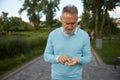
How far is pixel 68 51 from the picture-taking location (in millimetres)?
2990

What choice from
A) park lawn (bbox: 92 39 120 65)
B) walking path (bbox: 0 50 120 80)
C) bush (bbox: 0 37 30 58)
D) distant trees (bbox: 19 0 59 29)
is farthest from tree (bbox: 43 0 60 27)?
walking path (bbox: 0 50 120 80)

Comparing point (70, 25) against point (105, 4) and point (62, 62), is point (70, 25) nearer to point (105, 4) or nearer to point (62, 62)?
point (62, 62)

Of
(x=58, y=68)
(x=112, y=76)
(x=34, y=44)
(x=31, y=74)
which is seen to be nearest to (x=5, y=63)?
(x=31, y=74)

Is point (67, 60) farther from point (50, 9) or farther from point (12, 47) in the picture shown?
point (50, 9)

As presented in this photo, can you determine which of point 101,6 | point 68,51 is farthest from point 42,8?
point 68,51

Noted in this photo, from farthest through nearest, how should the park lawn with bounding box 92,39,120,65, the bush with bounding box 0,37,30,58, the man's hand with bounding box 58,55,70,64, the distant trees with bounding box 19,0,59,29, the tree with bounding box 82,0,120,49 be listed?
the distant trees with bounding box 19,0,59,29 < the tree with bounding box 82,0,120,49 < the park lawn with bounding box 92,39,120,65 < the bush with bounding box 0,37,30,58 < the man's hand with bounding box 58,55,70,64

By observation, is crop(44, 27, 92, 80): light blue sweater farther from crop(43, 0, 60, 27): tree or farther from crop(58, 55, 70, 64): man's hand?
crop(43, 0, 60, 27): tree

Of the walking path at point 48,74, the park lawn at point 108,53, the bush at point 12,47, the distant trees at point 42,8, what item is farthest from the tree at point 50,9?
the walking path at point 48,74

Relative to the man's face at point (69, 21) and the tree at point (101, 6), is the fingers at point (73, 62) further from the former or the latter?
the tree at point (101, 6)

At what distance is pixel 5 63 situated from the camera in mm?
13945

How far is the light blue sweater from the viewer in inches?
118

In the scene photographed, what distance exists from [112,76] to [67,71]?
26.2ft

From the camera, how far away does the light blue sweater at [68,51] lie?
118 inches

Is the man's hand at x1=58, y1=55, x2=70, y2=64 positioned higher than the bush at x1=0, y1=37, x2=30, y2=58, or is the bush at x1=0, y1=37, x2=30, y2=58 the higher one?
the man's hand at x1=58, y1=55, x2=70, y2=64
